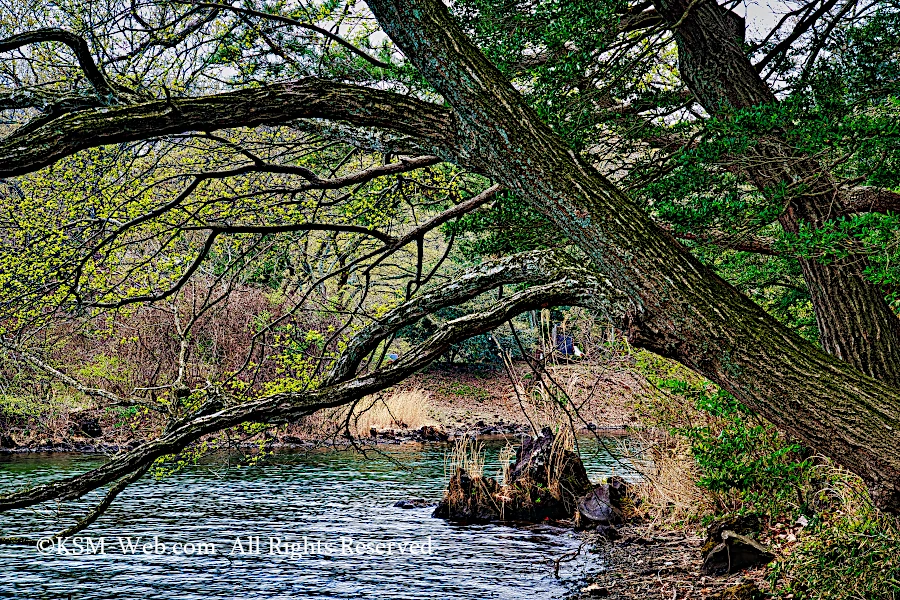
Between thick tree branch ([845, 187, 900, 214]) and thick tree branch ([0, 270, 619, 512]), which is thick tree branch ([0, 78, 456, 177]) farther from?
thick tree branch ([845, 187, 900, 214])

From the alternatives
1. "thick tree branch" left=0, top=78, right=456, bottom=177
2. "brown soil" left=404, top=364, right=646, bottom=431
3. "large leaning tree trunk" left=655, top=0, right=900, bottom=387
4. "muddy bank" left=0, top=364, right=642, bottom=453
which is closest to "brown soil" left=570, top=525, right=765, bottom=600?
"muddy bank" left=0, top=364, right=642, bottom=453

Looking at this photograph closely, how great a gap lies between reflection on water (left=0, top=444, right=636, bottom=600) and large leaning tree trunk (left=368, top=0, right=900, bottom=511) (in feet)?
7.36

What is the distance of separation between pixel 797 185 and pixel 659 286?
132 cm

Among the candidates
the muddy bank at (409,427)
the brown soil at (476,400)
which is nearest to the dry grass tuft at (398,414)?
the muddy bank at (409,427)

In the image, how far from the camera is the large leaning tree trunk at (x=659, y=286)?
3389 mm

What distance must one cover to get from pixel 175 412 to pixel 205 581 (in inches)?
139

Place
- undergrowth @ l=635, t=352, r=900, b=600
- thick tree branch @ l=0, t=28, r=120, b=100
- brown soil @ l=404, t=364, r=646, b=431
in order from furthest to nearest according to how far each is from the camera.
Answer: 1. brown soil @ l=404, t=364, r=646, b=431
2. undergrowth @ l=635, t=352, r=900, b=600
3. thick tree branch @ l=0, t=28, r=120, b=100

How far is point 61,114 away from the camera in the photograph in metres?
3.59

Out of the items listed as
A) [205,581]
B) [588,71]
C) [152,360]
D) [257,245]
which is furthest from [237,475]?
[588,71]

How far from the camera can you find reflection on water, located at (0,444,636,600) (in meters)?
7.51

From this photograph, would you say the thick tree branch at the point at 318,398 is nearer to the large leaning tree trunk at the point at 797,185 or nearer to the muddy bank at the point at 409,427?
the large leaning tree trunk at the point at 797,185

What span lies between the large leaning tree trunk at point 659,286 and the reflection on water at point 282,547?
224 centimetres

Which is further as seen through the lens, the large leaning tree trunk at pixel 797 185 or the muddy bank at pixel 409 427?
the muddy bank at pixel 409 427

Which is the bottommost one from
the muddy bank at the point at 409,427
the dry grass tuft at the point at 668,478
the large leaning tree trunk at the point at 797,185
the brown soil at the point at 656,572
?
the brown soil at the point at 656,572
